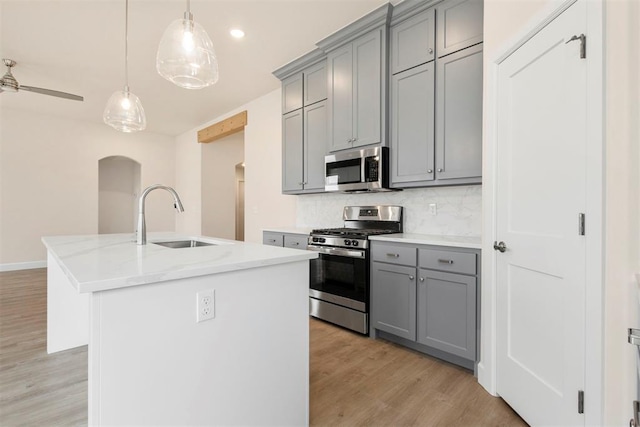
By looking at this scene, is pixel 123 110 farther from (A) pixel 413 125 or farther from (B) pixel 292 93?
(A) pixel 413 125

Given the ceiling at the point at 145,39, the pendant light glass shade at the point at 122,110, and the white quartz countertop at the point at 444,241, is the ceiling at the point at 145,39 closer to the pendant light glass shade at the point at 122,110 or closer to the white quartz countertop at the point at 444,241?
the pendant light glass shade at the point at 122,110

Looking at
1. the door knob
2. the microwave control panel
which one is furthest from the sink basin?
the door knob

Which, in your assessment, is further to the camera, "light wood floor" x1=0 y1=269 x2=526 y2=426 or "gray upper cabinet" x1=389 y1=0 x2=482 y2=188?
"gray upper cabinet" x1=389 y1=0 x2=482 y2=188

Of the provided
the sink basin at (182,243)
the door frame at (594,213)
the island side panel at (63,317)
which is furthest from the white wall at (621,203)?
the island side panel at (63,317)

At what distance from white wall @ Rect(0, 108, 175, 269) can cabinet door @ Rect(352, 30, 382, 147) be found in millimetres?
5803

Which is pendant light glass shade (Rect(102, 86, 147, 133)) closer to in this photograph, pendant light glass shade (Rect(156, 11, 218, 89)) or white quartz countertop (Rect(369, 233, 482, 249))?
pendant light glass shade (Rect(156, 11, 218, 89))

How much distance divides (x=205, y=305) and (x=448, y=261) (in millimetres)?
1708

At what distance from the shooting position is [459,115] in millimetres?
2453

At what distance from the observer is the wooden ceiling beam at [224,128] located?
5.37m

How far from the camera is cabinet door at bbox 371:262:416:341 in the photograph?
8.16 feet

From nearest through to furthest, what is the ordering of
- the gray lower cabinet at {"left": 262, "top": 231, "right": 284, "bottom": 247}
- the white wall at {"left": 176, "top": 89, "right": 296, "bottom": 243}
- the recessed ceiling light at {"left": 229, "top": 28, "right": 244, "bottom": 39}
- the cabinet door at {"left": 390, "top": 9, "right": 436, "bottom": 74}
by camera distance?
the cabinet door at {"left": 390, "top": 9, "right": 436, "bottom": 74}, the recessed ceiling light at {"left": 229, "top": 28, "right": 244, "bottom": 39}, the gray lower cabinet at {"left": 262, "top": 231, "right": 284, "bottom": 247}, the white wall at {"left": 176, "top": 89, "right": 296, "bottom": 243}

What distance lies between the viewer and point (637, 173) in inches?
44.2

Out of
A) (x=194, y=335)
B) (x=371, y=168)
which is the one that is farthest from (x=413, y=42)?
(x=194, y=335)

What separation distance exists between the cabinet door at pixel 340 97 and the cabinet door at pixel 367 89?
67mm
